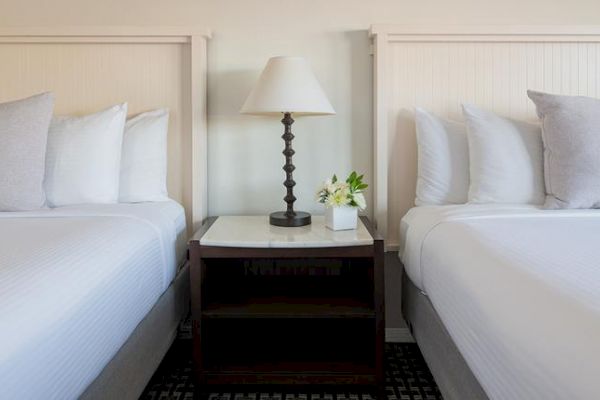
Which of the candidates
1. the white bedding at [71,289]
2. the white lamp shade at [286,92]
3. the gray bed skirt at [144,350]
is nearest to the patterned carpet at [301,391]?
the gray bed skirt at [144,350]

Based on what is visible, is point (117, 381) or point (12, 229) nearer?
point (117, 381)

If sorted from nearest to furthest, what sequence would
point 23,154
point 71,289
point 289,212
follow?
point 71,289 < point 23,154 < point 289,212

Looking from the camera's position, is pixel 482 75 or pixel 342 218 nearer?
pixel 342 218

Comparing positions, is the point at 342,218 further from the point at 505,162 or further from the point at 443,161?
the point at 505,162

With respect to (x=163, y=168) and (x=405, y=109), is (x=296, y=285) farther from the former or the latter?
(x=405, y=109)

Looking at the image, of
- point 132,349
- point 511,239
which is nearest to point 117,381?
point 132,349

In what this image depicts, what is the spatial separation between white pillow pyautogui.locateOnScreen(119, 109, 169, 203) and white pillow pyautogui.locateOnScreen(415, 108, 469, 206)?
3.44 ft

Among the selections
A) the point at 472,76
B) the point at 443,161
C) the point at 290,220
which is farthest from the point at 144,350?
the point at 472,76

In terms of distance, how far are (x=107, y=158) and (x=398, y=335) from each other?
140 cm

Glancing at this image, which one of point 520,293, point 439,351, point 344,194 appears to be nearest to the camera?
point 520,293

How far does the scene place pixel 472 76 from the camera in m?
2.07

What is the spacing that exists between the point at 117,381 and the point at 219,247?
57 centimetres

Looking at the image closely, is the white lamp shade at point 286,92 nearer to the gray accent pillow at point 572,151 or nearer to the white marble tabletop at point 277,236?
the white marble tabletop at point 277,236

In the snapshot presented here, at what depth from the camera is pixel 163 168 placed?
203cm
